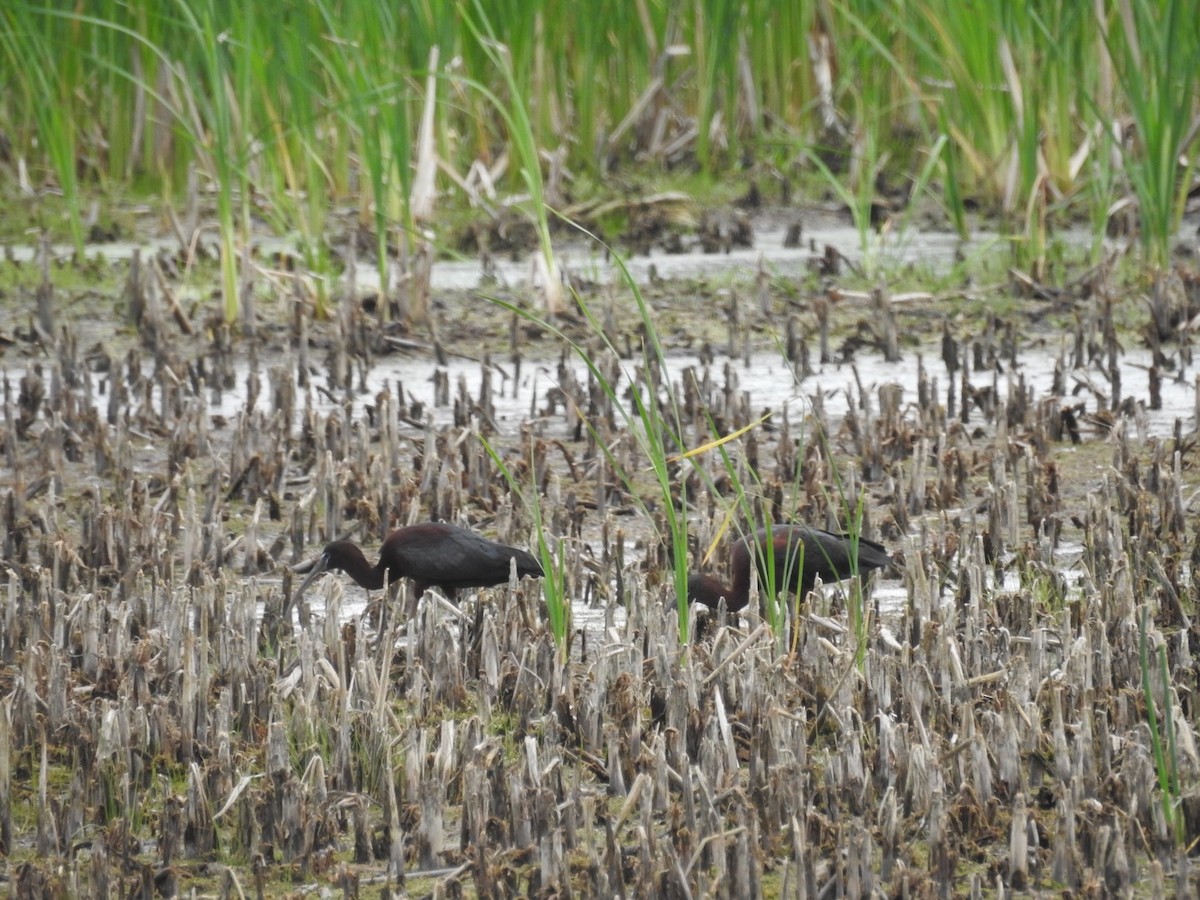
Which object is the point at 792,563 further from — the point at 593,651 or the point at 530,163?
the point at 530,163

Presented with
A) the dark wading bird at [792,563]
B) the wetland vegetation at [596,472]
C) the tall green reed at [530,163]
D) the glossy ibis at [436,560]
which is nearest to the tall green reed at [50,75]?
the wetland vegetation at [596,472]

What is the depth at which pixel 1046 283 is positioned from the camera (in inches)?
331

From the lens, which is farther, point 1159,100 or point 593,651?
point 1159,100

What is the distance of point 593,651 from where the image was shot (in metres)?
4.11

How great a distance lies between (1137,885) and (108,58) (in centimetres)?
852

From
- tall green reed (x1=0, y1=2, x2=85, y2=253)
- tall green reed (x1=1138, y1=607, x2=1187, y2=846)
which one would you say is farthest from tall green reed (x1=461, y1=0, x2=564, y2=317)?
tall green reed (x1=1138, y1=607, x2=1187, y2=846)

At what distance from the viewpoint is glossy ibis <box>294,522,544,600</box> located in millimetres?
4371

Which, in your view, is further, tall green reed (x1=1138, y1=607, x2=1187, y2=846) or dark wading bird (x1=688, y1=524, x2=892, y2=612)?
dark wading bird (x1=688, y1=524, x2=892, y2=612)

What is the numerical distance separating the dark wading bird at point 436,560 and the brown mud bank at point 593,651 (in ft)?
0.35

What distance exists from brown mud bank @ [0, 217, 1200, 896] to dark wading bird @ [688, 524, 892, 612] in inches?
3.1

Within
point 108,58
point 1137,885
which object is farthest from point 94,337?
point 1137,885

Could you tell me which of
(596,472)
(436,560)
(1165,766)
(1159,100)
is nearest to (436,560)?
(436,560)

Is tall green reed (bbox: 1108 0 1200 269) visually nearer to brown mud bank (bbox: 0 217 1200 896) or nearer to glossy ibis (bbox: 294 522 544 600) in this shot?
brown mud bank (bbox: 0 217 1200 896)

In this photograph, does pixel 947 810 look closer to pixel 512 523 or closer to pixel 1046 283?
pixel 512 523
